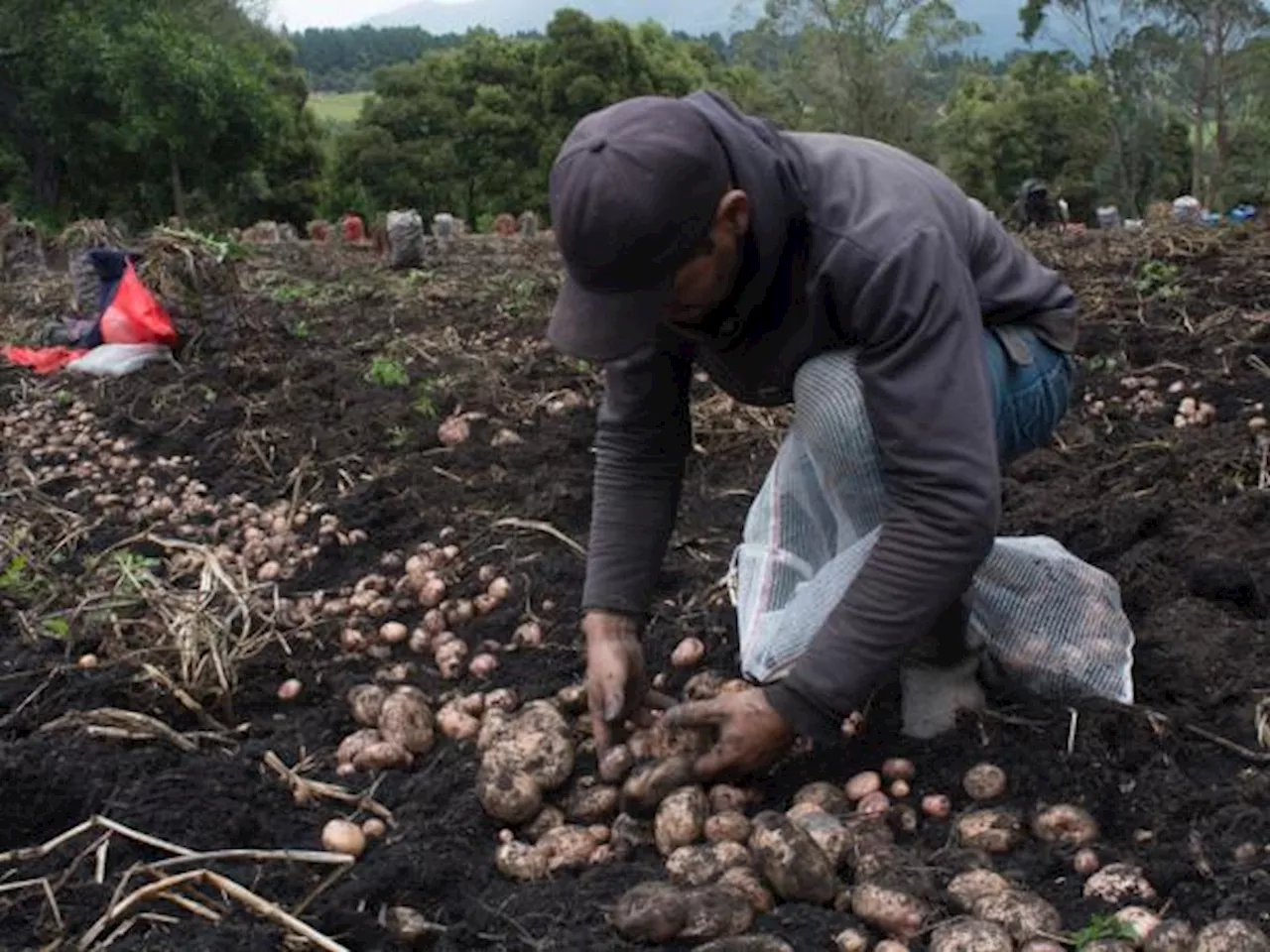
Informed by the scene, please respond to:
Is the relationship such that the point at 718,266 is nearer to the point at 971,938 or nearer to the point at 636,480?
the point at 636,480

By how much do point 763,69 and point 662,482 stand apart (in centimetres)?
3376

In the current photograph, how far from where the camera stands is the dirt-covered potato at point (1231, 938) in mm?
Answer: 1493

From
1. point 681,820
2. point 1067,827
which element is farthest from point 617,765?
point 1067,827

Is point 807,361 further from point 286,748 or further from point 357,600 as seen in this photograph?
point 357,600

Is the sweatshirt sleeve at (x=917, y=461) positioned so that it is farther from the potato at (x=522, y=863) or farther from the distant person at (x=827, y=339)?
the potato at (x=522, y=863)

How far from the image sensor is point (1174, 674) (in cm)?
221

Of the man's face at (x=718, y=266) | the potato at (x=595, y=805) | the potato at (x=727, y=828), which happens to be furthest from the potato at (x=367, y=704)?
the man's face at (x=718, y=266)

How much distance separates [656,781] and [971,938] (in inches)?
20.5

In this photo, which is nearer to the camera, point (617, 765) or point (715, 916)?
point (715, 916)

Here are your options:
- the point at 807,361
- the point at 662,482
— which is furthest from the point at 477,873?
the point at 807,361

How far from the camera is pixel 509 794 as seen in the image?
2045 mm

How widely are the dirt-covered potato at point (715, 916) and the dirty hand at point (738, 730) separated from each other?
0.72 feet

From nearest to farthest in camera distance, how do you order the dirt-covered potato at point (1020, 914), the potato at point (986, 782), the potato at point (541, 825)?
the dirt-covered potato at point (1020, 914) < the potato at point (986, 782) < the potato at point (541, 825)

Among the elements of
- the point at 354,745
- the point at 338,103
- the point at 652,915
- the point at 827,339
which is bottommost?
the point at 338,103
